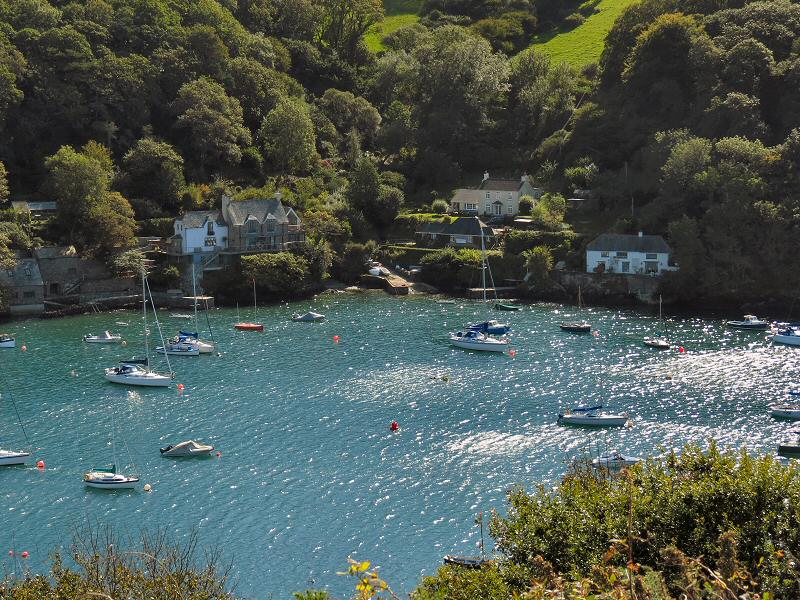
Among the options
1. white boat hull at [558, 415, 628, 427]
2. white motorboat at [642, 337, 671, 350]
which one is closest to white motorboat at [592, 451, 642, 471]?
white boat hull at [558, 415, 628, 427]

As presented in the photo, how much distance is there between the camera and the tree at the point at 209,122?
126000 mm

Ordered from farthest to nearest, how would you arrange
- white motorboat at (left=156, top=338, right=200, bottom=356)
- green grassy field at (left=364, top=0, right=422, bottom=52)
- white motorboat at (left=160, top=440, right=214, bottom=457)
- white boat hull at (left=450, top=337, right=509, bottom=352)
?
green grassy field at (left=364, top=0, right=422, bottom=52)
white boat hull at (left=450, top=337, right=509, bottom=352)
white motorboat at (left=156, top=338, right=200, bottom=356)
white motorboat at (left=160, top=440, right=214, bottom=457)

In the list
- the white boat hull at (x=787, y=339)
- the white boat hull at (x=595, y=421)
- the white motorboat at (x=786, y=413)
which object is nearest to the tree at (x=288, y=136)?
the white boat hull at (x=787, y=339)

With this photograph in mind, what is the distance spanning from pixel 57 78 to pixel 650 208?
2814 inches

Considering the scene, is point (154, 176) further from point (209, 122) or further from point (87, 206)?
point (87, 206)

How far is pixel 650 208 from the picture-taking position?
363 ft

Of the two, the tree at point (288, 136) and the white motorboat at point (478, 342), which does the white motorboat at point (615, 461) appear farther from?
the tree at point (288, 136)

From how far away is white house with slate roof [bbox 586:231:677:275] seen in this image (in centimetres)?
10550

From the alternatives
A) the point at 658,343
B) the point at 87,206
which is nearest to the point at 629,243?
the point at 658,343

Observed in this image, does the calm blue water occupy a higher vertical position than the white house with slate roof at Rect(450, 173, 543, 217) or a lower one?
lower

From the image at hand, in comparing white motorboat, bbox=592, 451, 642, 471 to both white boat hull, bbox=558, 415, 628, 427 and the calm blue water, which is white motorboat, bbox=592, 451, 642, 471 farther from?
white boat hull, bbox=558, 415, 628, 427

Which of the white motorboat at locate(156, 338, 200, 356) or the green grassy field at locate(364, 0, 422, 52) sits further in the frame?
the green grassy field at locate(364, 0, 422, 52)

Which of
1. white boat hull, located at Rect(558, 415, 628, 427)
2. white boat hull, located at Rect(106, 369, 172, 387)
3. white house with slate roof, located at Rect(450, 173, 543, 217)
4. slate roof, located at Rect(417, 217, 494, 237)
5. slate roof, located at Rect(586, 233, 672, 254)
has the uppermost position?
white house with slate roof, located at Rect(450, 173, 543, 217)

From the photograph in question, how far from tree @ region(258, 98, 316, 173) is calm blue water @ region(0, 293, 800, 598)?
3706 centimetres
